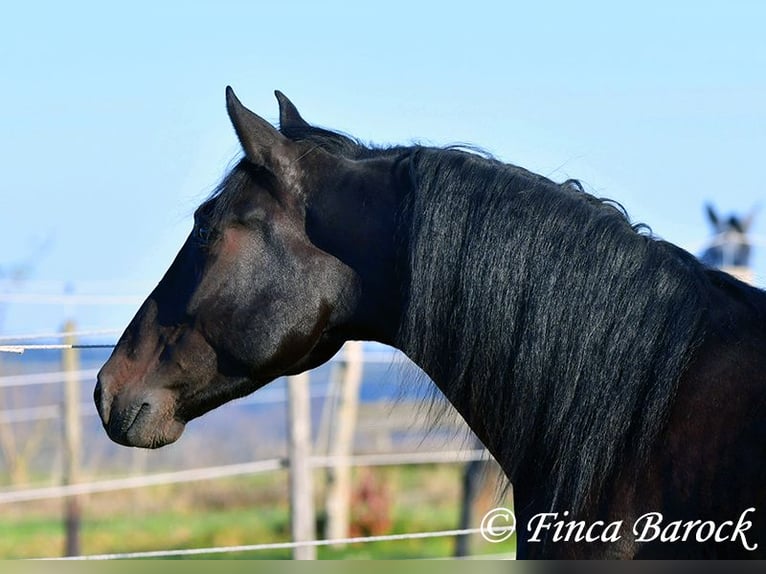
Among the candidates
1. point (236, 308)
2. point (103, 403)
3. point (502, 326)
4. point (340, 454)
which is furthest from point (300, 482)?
point (502, 326)

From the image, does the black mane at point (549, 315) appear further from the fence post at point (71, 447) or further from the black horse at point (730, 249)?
the fence post at point (71, 447)

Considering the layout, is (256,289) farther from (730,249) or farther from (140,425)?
(730,249)

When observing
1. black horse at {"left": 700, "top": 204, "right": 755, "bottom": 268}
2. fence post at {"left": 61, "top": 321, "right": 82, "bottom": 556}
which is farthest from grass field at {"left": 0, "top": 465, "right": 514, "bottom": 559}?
black horse at {"left": 700, "top": 204, "right": 755, "bottom": 268}

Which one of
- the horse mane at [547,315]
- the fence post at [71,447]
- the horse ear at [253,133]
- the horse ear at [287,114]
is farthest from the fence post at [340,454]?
the horse mane at [547,315]

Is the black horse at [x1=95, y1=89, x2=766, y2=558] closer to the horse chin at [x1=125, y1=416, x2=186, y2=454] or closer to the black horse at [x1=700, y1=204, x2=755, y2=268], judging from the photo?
the horse chin at [x1=125, y1=416, x2=186, y2=454]

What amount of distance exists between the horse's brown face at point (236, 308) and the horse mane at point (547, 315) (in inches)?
11.4

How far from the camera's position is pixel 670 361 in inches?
105

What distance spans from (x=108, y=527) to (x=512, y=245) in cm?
1107

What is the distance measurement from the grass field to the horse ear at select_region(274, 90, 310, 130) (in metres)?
5.34

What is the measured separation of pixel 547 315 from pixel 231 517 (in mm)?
11511

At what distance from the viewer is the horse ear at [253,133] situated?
305 centimetres

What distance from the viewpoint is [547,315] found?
109 inches

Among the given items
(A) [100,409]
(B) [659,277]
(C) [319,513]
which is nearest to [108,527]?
(C) [319,513]

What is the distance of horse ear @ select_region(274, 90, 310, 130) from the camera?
3393mm
